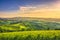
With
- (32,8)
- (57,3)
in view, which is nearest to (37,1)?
(32,8)

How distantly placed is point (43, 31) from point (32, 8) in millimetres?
291

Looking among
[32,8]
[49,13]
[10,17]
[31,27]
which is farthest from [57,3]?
[10,17]

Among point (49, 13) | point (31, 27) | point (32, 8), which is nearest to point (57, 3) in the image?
point (49, 13)

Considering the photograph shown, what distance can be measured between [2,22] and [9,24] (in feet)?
0.27

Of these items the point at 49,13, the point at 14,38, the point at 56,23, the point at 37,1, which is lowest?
the point at 14,38

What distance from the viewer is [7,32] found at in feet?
5.96

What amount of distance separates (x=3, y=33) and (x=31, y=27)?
1.05ft

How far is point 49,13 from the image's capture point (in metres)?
1.87

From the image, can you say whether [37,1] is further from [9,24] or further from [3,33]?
[3,33]

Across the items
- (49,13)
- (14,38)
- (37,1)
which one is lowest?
(14,38)

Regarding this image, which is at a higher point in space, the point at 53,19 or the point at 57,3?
the point at 57,3

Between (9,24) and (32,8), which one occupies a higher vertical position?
(32,8)

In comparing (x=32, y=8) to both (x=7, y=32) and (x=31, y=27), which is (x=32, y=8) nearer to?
(x=31, y=27)

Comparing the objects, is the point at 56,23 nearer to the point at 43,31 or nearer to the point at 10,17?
the point at 43,31
